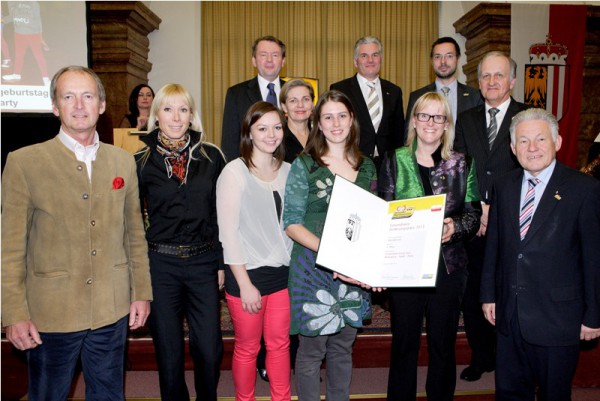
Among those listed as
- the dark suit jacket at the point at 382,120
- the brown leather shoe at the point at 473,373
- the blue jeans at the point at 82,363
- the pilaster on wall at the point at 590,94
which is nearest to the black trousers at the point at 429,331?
the brown leather shoe at the point at 473,373

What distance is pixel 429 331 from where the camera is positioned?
2324 mm

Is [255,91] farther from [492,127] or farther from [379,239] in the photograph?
[379,239]

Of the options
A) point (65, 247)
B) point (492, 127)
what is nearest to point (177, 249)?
point (65, 247)

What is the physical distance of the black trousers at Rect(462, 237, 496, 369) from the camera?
2.92m

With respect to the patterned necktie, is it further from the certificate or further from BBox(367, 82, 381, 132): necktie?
the certificate

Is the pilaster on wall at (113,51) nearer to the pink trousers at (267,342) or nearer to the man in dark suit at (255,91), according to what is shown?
the man in dark suit at (255,91)

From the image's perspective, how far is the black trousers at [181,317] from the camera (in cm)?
223

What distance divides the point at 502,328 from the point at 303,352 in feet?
2.83

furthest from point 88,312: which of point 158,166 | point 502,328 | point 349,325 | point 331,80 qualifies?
point 331,80

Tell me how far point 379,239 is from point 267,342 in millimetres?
718

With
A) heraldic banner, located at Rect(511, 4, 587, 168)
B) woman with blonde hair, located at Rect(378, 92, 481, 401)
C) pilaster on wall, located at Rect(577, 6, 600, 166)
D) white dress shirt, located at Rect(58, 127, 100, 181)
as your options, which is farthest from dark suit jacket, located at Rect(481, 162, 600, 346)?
pilaster on wall, located at Rect(577, 6, 600, 166)

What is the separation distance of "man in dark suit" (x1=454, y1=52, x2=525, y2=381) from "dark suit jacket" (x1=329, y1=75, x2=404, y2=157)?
58cm

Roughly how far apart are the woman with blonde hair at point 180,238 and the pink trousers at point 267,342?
109mm

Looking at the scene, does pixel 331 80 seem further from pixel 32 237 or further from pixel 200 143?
pixel 32 237
